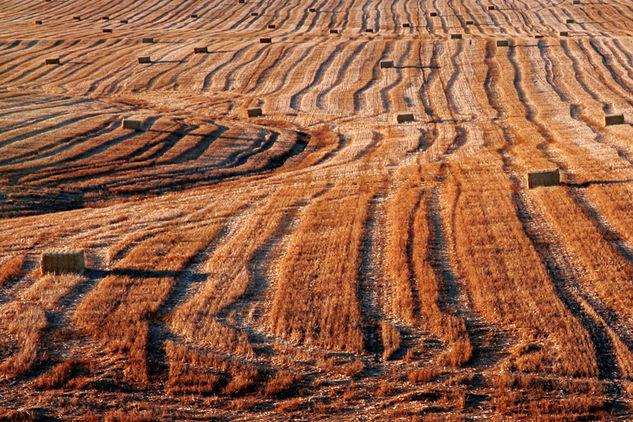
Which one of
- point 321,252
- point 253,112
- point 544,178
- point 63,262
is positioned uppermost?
point 63,262

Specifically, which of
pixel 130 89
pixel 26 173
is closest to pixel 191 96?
pixel 130 89

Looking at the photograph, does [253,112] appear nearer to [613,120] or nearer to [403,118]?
[403,118]

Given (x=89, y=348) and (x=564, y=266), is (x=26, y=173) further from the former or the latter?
(x=564, y=266)

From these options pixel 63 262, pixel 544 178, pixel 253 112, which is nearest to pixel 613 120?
pixel 544 178

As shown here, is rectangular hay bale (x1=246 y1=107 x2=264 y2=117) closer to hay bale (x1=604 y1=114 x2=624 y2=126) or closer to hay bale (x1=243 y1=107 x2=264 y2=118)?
hay bale (x1=243 y1=107 x2=264 y2=118)

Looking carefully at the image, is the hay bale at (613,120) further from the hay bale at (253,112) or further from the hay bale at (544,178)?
the hay bale at (253,112)

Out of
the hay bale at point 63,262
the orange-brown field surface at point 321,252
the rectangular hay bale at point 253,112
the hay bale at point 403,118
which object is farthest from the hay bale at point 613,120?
the hay bale at point 63,262

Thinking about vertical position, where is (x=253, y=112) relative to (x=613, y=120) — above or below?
below
